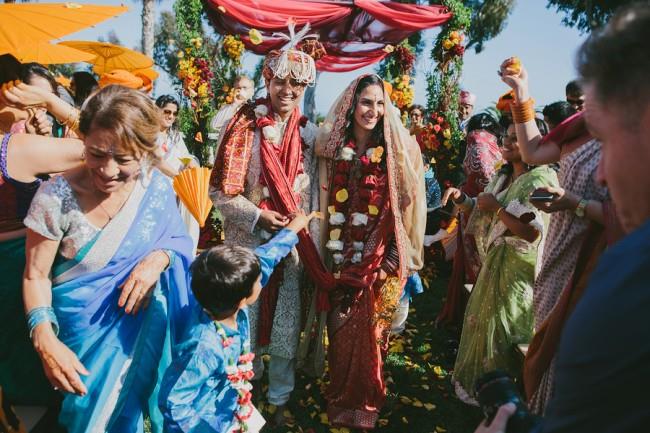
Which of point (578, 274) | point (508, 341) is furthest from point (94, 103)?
point (508, 341)

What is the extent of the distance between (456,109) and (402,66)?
3.78 ft

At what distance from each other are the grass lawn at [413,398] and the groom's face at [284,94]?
6.52 feet

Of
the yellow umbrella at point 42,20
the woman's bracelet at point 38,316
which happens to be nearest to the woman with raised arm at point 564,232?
the woman's bracelet at point 38,316

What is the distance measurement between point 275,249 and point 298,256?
72 centimetres

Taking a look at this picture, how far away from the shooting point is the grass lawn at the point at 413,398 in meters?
3.35

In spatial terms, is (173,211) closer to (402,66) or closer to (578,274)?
(578,274)

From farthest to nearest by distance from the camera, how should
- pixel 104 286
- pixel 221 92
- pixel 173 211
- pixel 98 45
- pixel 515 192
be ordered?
pixel 221 92
pixel 98 45
pixel 515 192
pixel 173 211
pixel 104 286

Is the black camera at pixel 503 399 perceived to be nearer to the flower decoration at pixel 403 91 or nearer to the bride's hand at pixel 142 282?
the bride's hand at pixel 142 282

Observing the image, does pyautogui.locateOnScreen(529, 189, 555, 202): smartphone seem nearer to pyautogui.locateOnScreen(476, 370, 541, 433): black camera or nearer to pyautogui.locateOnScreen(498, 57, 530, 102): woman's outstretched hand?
pyautogui.locateOnScreen(498, 57, 530, 102): woman's outstretched hand

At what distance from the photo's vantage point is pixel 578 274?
212cm

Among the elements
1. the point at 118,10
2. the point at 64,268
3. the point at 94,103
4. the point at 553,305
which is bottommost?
the point at 553,305

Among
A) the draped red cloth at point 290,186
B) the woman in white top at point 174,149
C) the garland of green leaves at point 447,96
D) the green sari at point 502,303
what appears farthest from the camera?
the garland of green leaves at point 447,96

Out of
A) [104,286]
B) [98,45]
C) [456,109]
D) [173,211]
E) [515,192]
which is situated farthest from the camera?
[456,109]

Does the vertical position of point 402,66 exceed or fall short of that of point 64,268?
it exceeds it
